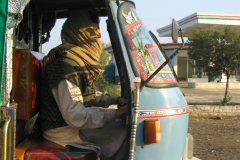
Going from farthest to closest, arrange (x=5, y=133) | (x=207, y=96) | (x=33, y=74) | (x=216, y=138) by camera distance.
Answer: (x=207, y=96)
(x=216, y=138)
(x=33, y=74)
(x=5, y=133)

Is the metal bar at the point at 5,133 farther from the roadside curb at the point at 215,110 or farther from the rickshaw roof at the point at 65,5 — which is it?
the roadside curb at the point at 215,110

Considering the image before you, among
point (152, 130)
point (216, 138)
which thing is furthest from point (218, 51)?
point (152, 130)

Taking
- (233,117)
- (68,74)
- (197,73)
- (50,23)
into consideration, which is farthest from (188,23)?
(68,74)

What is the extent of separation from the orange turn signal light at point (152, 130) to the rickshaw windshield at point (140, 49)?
0.87 ft

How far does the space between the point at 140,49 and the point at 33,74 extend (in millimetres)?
898

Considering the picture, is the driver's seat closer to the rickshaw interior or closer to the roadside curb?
the rickshaw interior

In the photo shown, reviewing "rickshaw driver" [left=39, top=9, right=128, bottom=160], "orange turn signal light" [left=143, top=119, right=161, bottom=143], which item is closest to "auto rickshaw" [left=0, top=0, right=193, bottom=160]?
"orange turn signal light" [left=143, top=119, right=161, bottom=143]

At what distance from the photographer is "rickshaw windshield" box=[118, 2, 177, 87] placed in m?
1.62

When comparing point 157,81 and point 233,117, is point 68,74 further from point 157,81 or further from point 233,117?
point 233,117

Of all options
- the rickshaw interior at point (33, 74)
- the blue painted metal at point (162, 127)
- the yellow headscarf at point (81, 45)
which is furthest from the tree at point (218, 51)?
the yellow headscarf at point (81, 45)

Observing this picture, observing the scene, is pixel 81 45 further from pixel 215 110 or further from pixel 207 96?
pixel 207 96

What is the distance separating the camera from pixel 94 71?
195 centimetres

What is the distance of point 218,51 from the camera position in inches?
381

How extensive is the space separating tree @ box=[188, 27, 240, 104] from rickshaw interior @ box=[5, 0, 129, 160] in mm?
7570
